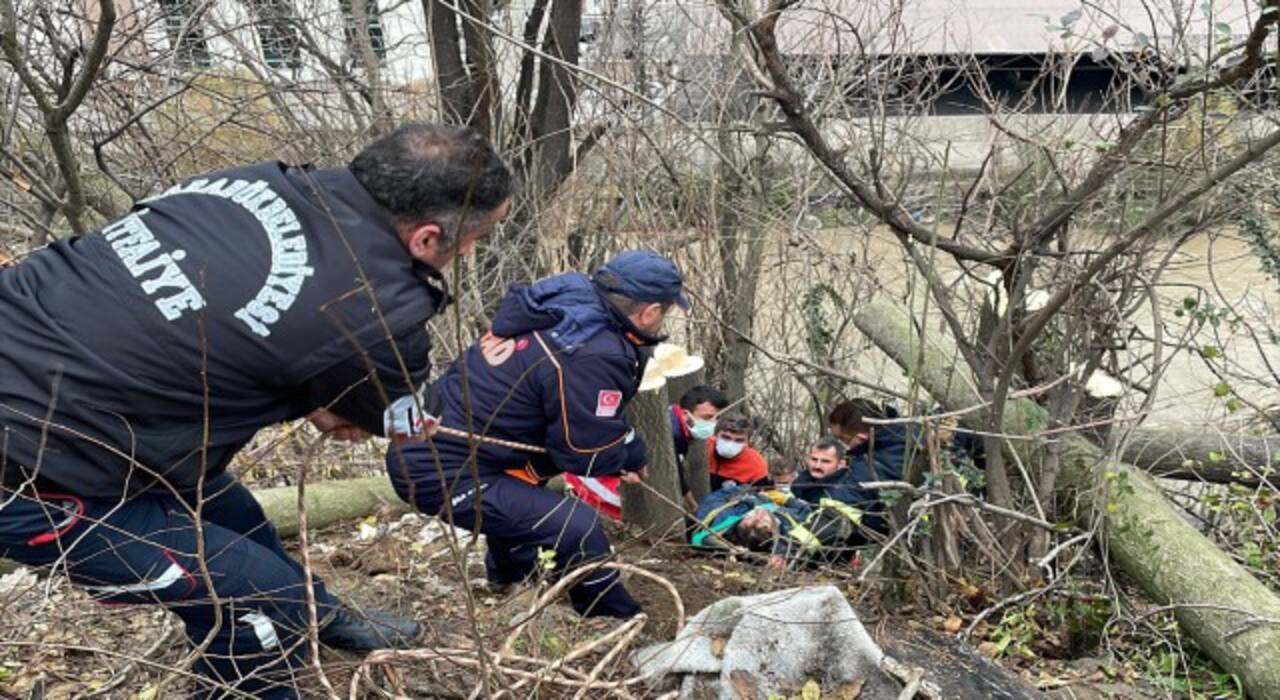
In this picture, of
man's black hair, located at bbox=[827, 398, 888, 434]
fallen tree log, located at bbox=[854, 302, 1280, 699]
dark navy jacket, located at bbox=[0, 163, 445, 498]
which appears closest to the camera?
dark navy jacket, located at bbox=[0, 163, 445, 498]

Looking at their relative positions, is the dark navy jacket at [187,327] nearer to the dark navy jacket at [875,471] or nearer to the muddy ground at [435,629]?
the muddy ground at [435,629]

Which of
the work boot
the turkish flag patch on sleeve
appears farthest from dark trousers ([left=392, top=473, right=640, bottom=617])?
the work boot

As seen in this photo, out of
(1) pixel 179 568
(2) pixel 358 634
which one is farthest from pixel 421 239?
(2) pixel 358 634

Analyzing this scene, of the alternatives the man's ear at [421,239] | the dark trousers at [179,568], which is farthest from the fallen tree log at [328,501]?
the man's ear at [421,239]

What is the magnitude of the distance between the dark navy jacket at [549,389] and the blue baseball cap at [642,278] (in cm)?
8

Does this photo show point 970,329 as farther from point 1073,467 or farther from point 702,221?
point 702,221

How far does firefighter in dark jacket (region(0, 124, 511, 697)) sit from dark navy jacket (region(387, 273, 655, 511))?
934 millimetres

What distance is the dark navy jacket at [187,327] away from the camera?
2.38 metres

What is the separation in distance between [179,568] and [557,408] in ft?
4.42

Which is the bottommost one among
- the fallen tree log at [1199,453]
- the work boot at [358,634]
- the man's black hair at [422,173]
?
the fallen tree log at [1199,453]

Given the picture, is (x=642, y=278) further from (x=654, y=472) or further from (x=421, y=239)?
(x=654, y=472)

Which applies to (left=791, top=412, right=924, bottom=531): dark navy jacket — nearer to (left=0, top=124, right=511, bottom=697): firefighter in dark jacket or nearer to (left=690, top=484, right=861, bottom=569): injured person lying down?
(left=690, top=484, right=861, bottom=569): injured person lying down

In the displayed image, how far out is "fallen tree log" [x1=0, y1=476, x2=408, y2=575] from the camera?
14.5 ft

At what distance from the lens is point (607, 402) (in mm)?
3588
